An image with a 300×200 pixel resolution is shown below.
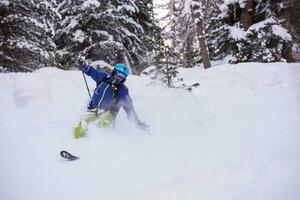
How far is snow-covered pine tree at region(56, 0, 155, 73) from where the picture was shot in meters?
14.8

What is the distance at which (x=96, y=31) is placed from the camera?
15.3 meters

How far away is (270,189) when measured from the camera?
16.2 ft

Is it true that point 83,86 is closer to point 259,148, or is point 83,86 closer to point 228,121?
point 228,121

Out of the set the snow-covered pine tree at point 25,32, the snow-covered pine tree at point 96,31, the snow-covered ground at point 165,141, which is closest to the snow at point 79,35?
the snow-covered pine tree at point 96,31

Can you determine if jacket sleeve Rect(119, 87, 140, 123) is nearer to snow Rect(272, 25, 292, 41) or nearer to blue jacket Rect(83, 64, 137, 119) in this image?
blue jacket Rect(83, 64, 137, 119)

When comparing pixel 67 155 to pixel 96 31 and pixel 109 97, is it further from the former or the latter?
pixel 96 31

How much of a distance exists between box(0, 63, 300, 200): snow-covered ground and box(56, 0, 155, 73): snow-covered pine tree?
4730 mm

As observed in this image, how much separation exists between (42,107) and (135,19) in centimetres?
1091

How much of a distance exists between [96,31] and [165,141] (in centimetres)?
932

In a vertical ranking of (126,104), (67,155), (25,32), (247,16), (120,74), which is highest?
(25,32)

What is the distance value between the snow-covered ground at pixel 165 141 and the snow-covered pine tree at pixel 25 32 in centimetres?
298

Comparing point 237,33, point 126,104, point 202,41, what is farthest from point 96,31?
point 126,104

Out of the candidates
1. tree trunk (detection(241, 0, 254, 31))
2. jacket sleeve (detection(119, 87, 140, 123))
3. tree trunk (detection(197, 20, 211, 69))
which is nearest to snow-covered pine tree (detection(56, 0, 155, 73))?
tree trunk (detection(197, 20, 211, 69))

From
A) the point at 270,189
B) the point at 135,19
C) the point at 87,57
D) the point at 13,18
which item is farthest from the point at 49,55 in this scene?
the point at 270,189
